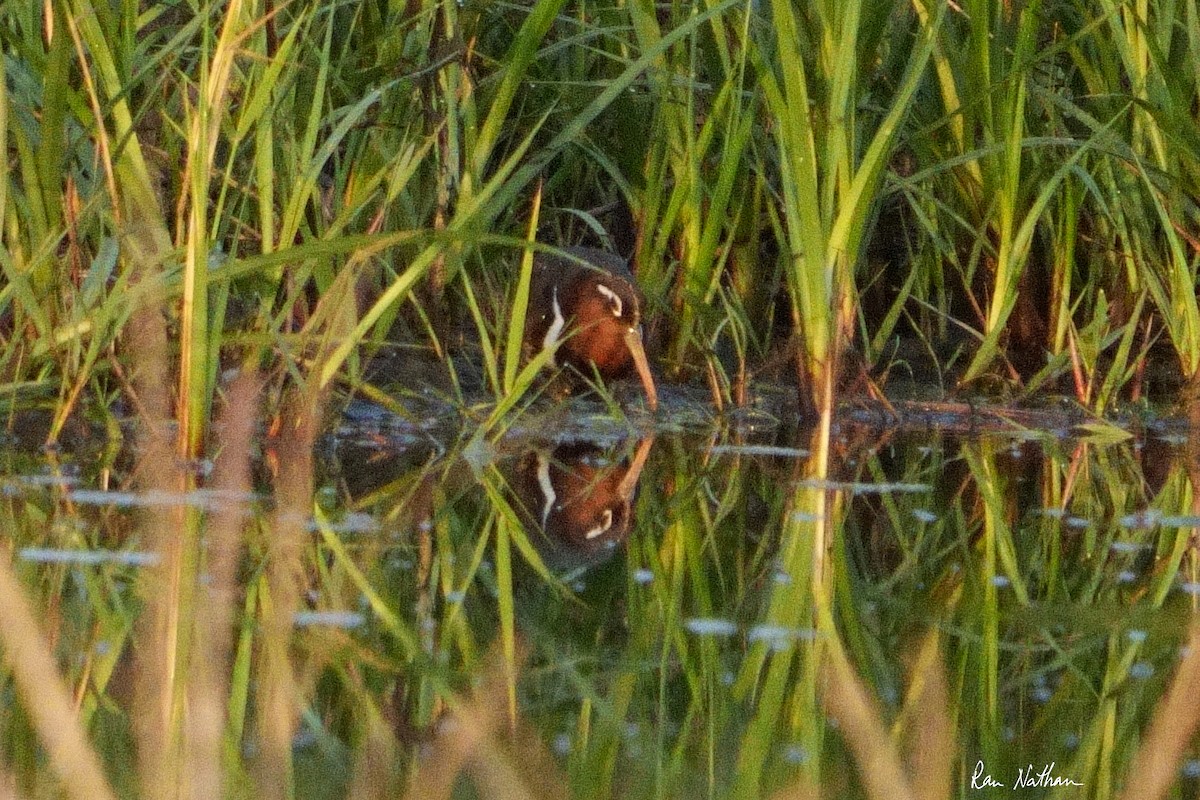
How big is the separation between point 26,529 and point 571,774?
124 cm

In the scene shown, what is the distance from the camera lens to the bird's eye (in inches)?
184

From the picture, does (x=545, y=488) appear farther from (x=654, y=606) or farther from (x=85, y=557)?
(x=85, y=557)

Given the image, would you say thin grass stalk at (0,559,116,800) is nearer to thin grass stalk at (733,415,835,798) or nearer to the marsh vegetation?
the marsh vegetation

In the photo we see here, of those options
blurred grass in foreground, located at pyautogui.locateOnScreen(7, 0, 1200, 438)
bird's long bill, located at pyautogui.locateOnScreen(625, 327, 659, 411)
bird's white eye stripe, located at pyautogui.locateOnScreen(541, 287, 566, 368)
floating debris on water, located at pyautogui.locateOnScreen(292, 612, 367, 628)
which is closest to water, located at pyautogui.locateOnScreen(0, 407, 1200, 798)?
floating debris on water, located at pyautogui.locateOnScreen(292, 612, 367, 628)

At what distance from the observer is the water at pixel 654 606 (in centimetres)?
209

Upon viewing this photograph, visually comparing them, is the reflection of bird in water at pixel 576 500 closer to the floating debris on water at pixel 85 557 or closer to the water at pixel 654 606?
the water at pixel 654 606

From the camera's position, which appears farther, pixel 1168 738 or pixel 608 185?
pixel 608 185

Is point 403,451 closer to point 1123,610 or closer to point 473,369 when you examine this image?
point 473,369

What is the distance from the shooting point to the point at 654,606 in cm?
267

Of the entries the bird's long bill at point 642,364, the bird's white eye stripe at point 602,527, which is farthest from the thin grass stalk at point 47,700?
the bird's long bill at point 642,364

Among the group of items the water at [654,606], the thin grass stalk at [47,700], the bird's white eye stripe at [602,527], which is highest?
the thin grass stalk at [47,700]

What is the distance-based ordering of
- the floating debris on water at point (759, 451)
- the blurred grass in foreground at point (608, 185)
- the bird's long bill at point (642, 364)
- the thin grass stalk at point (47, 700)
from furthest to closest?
1. the bird's long bill at point (642, 364)
2. the floating debris on water at point (759, 451)
3. the blurred grass in foreground at point (608, 185)
4. the thin grass stalk at point (47, 700)
